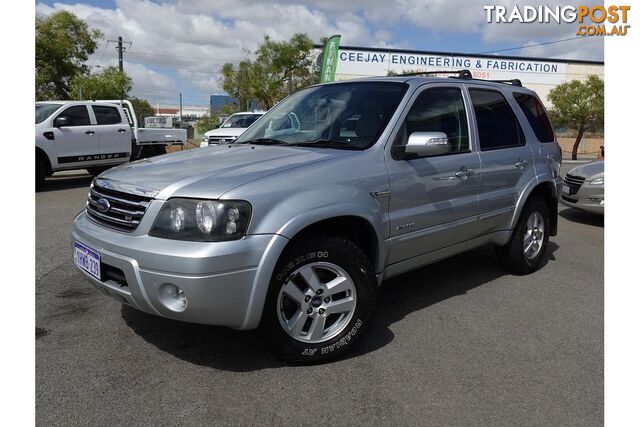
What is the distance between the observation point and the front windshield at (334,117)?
3.65 m

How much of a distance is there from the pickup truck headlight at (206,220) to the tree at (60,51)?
2570cm

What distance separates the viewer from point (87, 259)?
3.18m

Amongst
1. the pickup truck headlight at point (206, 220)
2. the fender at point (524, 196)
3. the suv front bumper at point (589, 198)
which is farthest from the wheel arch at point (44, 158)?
the suv front bumper at point (589, 198)

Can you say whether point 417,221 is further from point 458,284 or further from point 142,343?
point 142,343

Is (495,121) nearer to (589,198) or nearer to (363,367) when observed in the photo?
(363,367)

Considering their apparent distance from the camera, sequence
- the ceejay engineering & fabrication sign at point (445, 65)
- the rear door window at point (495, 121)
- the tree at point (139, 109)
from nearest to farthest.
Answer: the rear door window at point (495, 121)
the ceejay engineering & fabrication sign at point (445, 65)
the tree at point (139, 109)

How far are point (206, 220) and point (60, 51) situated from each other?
26.8 metres

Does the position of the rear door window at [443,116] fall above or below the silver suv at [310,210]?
above

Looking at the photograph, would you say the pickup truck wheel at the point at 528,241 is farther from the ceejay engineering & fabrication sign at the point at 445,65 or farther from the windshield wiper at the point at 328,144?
the ceejay engineering & fabrication sign at the point at 445,65

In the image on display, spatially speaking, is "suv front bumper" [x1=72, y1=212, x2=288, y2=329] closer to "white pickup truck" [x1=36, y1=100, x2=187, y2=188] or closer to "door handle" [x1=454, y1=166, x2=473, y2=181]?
"door handle" [x1=454, y1=166, x2=473, y2=181]

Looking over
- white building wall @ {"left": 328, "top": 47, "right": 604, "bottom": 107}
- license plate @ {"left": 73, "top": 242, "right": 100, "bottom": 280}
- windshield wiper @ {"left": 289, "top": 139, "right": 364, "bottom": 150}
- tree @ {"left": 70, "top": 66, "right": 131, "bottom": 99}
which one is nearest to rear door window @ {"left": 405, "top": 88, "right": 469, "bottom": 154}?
windshield wiper @ {"left": 289, "top": 139, "right": 364, "bottom": 150}

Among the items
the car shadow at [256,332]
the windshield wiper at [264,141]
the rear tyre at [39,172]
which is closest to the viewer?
the car shadow at [256,332]

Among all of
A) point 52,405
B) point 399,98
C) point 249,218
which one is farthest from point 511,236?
point 52,405

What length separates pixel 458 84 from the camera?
433 cm
